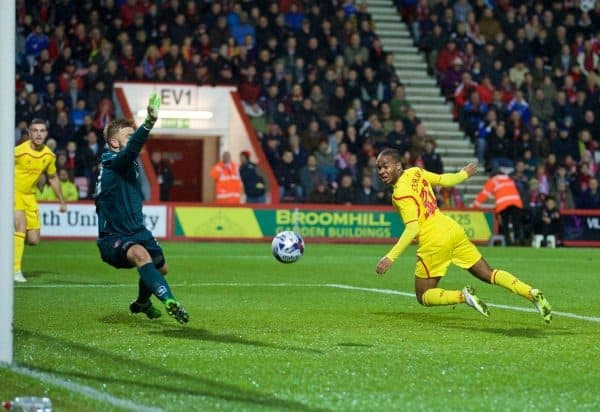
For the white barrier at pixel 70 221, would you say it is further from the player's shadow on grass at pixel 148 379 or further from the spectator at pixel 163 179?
the player's shadow on grass at pixel 148 379

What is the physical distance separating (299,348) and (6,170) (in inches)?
101

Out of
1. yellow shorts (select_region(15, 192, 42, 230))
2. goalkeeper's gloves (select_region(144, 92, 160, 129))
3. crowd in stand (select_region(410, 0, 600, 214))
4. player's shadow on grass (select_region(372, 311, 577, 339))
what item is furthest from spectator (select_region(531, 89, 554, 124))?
goalkeeper's gloves (select_region(144, 92, 160, 129))

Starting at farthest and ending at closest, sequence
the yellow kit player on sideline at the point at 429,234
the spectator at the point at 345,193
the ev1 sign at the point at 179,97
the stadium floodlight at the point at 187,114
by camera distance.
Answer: the stadium floodlight at the point at 187,114 → the ev1 sign at the point at 179,97 → the spectator at the point at 345,193 → the yellow kit player on sideline at the point at 429,234

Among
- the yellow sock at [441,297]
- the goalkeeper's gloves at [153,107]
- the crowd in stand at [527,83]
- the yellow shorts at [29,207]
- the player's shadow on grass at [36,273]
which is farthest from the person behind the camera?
the crowd in stand at [527,83]

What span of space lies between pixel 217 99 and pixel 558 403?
2491 cm

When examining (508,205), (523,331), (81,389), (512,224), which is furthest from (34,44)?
(81,389)

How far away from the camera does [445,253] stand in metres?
11.7

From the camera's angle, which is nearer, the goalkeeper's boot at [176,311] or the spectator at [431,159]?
the goalkeeper's boot at [176,311]

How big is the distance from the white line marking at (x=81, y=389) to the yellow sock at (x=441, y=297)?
4.36 meters

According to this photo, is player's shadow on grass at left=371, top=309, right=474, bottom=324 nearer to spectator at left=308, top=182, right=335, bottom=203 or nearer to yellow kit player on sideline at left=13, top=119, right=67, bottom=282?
yellow kit player on sideline at left=13, top=119, right=67, bottom=282

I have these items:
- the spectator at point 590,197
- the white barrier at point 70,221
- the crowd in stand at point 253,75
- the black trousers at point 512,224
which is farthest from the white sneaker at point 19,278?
the spectator at point 590,197

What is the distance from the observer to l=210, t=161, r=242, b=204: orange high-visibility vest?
28.9 m

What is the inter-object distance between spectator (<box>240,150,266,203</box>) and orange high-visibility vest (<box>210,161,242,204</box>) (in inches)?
14.4

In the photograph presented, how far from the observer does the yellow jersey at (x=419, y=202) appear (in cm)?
1153
